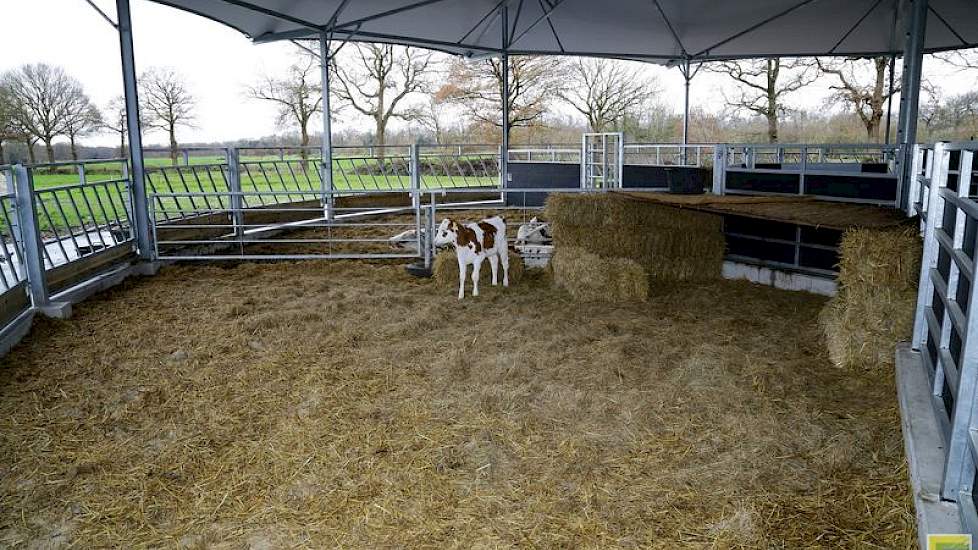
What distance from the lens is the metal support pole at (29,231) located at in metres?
5.80

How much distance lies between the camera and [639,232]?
775 cm

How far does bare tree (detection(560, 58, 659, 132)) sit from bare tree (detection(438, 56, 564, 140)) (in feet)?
2.28

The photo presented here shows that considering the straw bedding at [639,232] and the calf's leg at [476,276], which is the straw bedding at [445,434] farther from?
the straw bedding at [639,232]

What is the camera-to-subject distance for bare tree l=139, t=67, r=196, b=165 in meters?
17.5

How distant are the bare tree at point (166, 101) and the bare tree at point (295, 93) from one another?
14.1 ft

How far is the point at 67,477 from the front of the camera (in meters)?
3.30

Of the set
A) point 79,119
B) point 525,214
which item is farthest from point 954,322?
point 79,119

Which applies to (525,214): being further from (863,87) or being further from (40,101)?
(863,87)

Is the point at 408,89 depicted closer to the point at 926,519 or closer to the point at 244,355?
the point at 244,355

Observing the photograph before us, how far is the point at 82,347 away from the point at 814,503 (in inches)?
210

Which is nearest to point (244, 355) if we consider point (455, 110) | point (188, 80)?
point (188, 80)

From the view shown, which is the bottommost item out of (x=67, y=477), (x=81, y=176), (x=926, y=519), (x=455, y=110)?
(x=67, y=477)

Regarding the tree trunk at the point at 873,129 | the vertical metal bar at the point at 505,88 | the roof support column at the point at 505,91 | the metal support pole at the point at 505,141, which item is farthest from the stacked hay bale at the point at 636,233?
the tree trunk at the point at 873,129

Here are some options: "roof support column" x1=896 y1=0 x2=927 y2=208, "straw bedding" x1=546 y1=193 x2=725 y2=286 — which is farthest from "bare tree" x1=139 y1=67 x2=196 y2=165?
"roof support column" x1=896 y1=0 x2=927 y2=208
